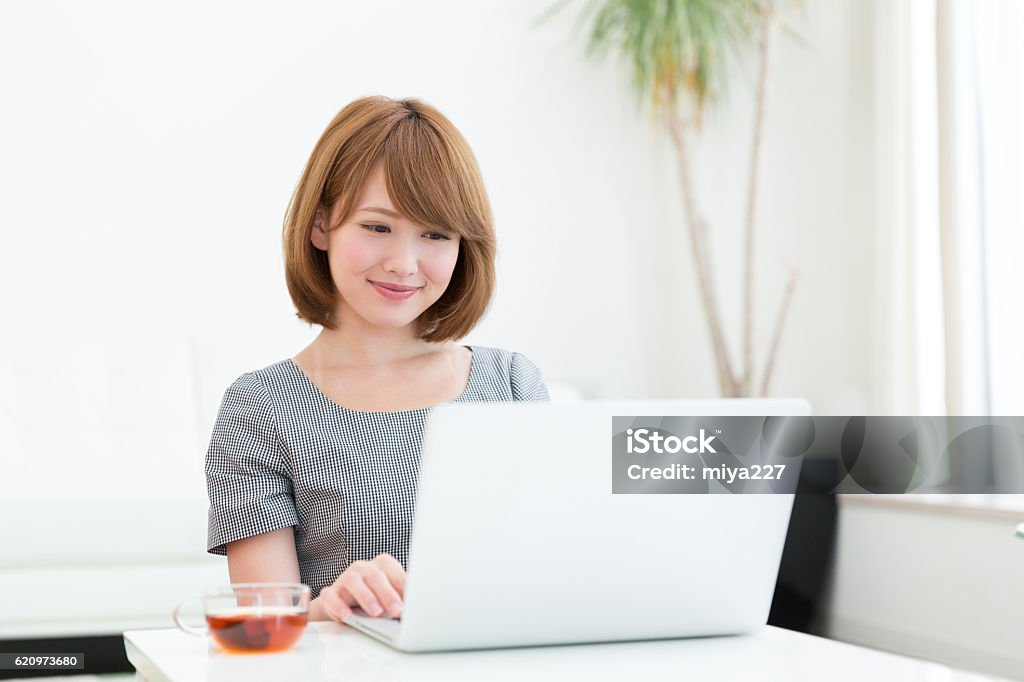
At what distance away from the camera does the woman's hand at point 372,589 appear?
104 cm

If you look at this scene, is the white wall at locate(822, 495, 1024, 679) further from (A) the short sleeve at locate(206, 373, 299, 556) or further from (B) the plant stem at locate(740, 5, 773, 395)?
(A) the short sleeve at locate(206, 373, 299, 556)

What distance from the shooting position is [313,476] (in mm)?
1313

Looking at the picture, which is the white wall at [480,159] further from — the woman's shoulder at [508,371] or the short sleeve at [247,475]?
the short sleeve at [247,475]

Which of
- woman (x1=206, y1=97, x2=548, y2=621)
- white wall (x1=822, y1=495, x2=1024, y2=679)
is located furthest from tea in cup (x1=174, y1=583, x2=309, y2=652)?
white wall (x1=822, y1=495, x2=1024, y2=679)

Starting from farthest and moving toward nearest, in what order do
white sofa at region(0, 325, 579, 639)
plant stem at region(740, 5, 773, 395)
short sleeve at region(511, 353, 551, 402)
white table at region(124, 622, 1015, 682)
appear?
plant stem at region(740, 5, 773, 395) → white sofa at region(0, 325, 579, 639) → short sleeve at region(511, 353, 551, 402) → white table at region(124, 622, 1015, 682)

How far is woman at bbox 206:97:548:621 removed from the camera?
131 cm

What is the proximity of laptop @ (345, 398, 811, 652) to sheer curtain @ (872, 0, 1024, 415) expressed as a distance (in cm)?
209

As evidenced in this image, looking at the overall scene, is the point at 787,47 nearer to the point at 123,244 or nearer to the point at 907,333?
the point at 907,333

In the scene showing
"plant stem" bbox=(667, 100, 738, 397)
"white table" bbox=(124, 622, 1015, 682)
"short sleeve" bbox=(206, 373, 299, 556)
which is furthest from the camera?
"plant stem" bbox=(667, 100, 738, 397)

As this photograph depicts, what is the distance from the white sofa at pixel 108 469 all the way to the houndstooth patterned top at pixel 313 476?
1.65 meters

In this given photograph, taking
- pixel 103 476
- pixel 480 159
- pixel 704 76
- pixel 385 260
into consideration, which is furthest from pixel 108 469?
pixel 704 76

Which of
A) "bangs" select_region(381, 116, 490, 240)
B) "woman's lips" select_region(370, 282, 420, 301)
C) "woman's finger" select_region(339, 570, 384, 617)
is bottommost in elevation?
"woman's finger" select_region(339, 570, 384, 617)

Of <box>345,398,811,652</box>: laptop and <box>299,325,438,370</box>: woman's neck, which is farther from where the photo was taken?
<box>299,325,438,370</box>: woman's neck

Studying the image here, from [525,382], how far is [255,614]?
68 cm
